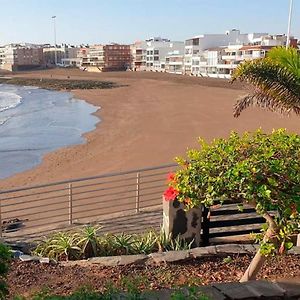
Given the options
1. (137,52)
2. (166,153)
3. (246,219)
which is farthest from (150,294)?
(137,52)

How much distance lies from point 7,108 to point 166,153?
85.7 feet

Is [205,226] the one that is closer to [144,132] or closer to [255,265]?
[255,265]

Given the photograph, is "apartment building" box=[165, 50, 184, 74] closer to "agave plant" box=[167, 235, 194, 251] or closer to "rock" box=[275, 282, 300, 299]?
"agave plant" box=[167, 235, 194, 251]

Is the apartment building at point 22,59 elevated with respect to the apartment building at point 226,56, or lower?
lower

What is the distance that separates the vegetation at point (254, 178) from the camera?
3.72 meters

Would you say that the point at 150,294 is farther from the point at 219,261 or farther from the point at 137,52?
the point at 137,52

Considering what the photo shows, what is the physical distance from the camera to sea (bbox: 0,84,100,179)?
809 inches

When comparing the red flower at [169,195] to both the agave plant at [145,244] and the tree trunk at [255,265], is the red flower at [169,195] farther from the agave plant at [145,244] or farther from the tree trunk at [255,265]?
the tree trunk at [255,265]

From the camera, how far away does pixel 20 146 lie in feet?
76.9

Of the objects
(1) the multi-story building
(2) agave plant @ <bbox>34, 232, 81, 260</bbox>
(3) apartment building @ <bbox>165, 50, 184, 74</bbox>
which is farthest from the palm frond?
(1) the multi-story building

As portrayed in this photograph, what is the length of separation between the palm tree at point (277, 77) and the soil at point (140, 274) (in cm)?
358

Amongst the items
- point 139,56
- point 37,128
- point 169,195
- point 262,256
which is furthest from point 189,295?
point 139,56

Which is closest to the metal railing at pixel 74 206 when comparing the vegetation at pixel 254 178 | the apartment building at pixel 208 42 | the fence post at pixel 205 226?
the fence post at pixel 205 226

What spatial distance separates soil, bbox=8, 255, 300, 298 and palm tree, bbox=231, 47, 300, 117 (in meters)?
3.58
